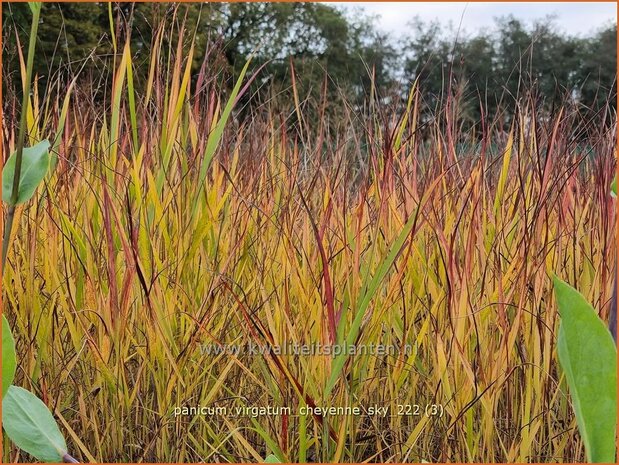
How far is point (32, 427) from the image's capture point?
51 cm

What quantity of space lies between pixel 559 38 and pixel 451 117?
1334mm

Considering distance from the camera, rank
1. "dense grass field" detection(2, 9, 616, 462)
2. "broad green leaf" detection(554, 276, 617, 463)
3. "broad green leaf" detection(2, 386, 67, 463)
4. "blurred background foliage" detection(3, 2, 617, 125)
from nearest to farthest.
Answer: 1. "broad green leaf" detection(554, 276, 617, 463)
2. "broad green leaf" detection(2, 386, 67, 463)
3. "dense grass field" detection(2, 9, 616, 462)
4. "blurred background foliage" detection(3, 2, 617, 125)

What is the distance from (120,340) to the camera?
1.00m

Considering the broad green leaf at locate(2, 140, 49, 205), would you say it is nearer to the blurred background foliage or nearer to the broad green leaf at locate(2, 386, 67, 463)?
the broad green leaf at locate(2, 386, 67, 463)

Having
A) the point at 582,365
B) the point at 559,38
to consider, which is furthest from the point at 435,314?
the point at 559,38

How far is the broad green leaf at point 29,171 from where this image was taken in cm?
47

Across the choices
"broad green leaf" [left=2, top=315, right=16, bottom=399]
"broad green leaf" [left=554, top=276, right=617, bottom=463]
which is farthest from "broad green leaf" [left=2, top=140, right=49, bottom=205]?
"broad green leaf" [left=554, top=276, right=617, bottom=463]

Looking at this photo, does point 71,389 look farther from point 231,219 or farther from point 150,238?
point 231,219

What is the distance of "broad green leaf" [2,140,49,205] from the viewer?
475 mm

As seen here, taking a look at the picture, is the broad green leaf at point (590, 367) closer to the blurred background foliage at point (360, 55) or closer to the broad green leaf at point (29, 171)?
the broad green leaf at point (29, 171)

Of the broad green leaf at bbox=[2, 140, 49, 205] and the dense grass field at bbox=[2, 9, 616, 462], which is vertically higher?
the broad green leaf at bbox=[2, 140, 49, 205]

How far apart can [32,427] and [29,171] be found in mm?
214

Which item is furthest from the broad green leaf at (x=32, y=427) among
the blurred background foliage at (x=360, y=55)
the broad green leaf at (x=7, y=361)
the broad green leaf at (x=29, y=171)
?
the blurred background foliage at (x=360, y=55)

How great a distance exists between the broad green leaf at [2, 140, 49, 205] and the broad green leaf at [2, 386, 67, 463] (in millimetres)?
183
